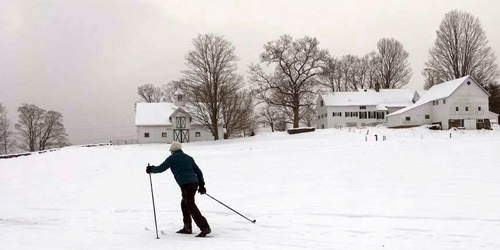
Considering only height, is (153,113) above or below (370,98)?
below

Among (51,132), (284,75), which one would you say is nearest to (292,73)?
(284,75)

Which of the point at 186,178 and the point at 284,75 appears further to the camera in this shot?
the point at 284,75

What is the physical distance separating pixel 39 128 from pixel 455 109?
68837mm

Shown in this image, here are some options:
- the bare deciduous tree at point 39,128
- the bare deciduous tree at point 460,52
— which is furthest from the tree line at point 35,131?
the bare deciduous tree at point 460,52

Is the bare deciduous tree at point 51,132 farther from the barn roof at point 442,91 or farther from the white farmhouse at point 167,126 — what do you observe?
the barn roof at point 442,91

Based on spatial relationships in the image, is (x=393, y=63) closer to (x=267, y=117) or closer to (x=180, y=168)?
(x=267, y=117)

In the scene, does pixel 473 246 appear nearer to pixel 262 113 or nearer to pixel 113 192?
pixel 113 192

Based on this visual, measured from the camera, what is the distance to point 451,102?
165ft

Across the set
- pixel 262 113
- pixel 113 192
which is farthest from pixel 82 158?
pixel 262 113

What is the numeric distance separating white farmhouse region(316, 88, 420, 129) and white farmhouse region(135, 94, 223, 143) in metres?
18.3

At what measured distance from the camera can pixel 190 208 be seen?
8.09 metres

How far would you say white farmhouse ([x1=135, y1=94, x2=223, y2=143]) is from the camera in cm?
5944

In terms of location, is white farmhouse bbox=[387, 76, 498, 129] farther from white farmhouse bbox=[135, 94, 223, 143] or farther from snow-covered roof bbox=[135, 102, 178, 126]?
snow-covered roof bbox=[135, 102, 178, 126]

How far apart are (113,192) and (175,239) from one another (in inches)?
321
